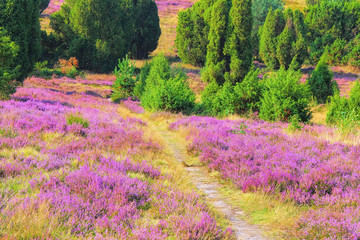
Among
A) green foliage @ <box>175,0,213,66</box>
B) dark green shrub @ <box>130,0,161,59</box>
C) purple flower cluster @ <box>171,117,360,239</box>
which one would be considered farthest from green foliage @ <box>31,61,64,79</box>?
purple flower cluster @ <box>171,117,360,239</box>

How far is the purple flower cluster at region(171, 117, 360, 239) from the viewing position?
12.5 feet

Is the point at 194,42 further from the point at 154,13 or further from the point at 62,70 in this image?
the point at 62,70

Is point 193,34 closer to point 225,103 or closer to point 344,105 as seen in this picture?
point 225,103

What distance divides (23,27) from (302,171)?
24.2 metres

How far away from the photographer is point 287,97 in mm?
13742

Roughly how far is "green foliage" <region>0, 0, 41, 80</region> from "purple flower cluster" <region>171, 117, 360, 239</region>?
19537mm

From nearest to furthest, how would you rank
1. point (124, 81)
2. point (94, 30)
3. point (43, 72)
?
point (124, 81) → point (43, 72) → point (94, 30)

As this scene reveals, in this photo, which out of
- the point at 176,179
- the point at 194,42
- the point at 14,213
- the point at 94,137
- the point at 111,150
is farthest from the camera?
the point at 194,42

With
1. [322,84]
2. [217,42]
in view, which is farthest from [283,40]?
[217,42]

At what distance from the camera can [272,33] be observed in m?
42.2

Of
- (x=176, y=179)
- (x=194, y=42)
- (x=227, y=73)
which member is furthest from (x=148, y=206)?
(x=194, y=42)

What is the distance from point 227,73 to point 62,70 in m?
25.1

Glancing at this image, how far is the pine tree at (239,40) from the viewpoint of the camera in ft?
69.0

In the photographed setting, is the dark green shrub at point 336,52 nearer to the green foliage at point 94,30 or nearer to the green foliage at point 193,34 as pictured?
the green foliage at point 193,34
